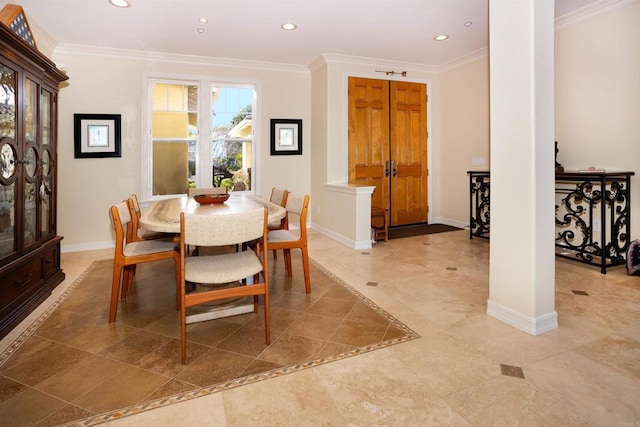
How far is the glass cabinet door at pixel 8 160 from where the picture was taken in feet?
8.02

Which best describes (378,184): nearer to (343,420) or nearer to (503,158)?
(503,158)

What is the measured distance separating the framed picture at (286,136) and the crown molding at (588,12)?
3.63 metres

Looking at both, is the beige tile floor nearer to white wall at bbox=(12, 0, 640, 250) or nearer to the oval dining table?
the oval dining table

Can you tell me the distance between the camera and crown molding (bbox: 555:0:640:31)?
360 centimetres

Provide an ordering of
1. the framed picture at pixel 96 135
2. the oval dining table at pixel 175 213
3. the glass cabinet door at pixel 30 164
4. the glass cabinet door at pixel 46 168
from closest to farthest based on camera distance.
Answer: the oval dining table at pixel 175 213, the glass cabinet door at pixel 30 164, the glass cabinet door at pixel 46 168, the framed picture at pixel 96 135

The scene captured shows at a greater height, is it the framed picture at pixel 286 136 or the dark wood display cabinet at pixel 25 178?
the framed picture at pixel 286 136

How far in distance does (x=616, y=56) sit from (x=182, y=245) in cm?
451

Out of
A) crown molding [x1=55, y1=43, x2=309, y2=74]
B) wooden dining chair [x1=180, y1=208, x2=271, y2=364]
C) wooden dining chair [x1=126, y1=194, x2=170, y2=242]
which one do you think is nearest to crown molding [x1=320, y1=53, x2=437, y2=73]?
crown molding [x1=55, y1=43, x2=309, y2=74]

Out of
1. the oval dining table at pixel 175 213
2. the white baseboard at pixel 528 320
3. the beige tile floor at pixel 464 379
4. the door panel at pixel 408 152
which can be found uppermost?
the door panel at pixel 408 152

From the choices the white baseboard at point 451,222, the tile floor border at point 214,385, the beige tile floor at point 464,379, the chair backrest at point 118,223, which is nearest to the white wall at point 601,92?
the beige tile floor at point 464,379

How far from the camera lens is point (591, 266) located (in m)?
3.65

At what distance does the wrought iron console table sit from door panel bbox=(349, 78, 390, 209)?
97.0 inches

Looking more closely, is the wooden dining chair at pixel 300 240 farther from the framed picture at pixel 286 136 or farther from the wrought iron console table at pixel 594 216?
the wrought iron console table at pixel 594 216

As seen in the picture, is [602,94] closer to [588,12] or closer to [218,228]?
[588,12]
